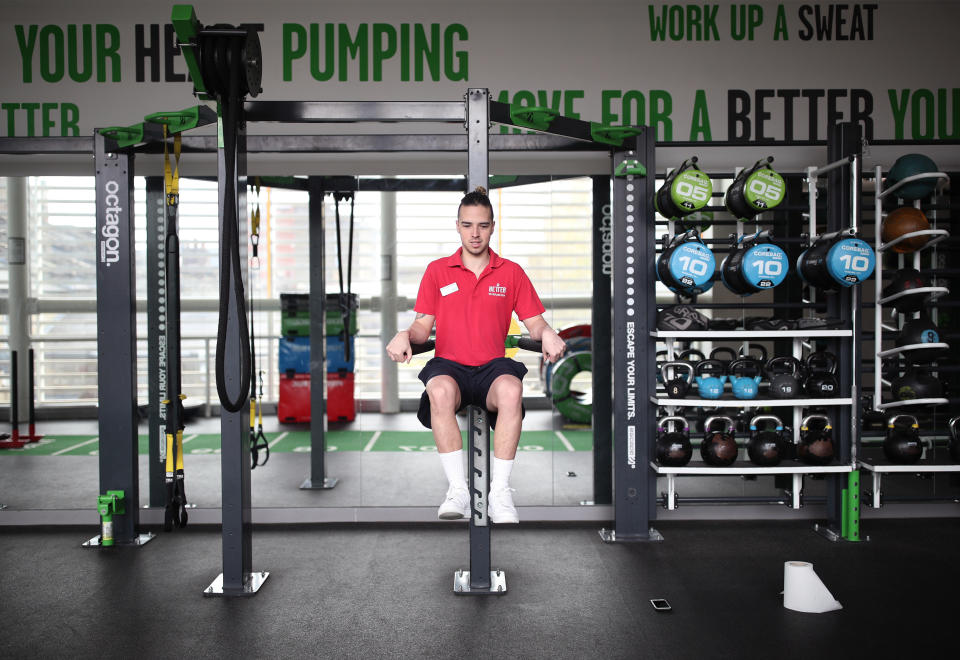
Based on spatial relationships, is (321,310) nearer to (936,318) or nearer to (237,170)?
(237,170)

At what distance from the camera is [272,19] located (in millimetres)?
4391

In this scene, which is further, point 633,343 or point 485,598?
point 633,343

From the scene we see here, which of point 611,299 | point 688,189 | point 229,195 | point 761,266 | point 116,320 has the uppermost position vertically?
point 688,189

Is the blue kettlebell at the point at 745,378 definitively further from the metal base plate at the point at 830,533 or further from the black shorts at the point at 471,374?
the black shorts at the point at 471,374

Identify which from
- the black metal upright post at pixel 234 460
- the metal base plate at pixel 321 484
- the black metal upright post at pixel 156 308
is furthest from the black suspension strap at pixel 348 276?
the black metal upright post at pixel 234 460

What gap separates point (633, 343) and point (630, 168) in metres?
1.01

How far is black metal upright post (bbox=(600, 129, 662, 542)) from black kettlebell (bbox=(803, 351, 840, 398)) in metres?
0.91

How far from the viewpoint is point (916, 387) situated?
404 centimetres

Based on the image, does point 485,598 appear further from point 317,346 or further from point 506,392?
point 317,346

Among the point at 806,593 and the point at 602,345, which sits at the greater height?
the point at 602,345

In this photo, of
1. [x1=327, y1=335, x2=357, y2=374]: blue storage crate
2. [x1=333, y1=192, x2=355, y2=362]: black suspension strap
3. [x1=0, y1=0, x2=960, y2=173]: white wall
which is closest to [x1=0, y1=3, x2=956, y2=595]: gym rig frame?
[x1=0, y1=0, x2=960, y2=173]: white wall

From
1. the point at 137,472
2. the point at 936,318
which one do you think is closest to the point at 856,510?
the point at 936,318

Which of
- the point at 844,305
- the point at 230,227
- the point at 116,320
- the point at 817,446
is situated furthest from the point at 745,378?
the point at 116,320

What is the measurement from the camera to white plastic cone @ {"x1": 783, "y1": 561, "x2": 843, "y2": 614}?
9.67ft
